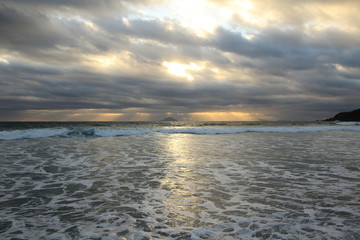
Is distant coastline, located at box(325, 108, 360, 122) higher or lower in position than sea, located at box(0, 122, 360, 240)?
higher

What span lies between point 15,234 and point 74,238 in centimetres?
94

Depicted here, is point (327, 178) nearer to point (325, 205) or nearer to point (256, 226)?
A: point (325, 205)

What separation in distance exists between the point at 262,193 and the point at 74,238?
4.00 m

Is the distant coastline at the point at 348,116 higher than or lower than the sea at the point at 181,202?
higher

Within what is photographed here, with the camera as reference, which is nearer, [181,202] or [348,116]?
[181,202]

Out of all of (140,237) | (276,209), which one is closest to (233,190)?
(276,209)

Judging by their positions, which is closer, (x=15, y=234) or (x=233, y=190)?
(x=15, y=234)

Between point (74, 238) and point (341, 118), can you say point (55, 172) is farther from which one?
point (341, 118)

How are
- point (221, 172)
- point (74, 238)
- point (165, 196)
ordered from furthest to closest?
point (221, 172) < point (165, 196) < point (74, 238)

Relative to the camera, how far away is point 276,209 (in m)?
4.64

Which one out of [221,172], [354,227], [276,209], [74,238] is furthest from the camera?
[221,172]

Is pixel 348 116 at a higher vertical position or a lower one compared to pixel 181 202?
higher

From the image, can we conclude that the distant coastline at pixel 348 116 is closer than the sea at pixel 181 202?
No

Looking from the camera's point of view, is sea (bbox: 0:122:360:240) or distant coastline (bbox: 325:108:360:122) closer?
sea (bbox: 0:122:360:240)
